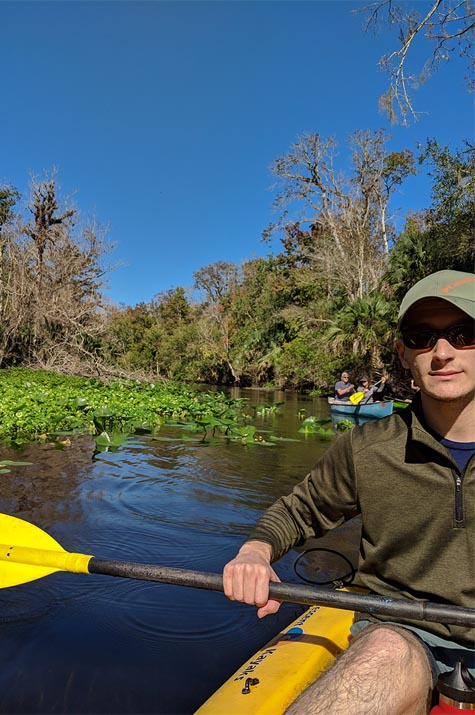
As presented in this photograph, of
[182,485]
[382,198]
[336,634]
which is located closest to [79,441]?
[182,485]

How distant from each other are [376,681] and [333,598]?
294 mm

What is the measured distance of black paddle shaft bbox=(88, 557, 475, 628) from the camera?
1374 millimetres

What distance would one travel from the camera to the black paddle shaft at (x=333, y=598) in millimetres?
1374

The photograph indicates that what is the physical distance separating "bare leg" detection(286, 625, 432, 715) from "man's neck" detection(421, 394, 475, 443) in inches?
22.8

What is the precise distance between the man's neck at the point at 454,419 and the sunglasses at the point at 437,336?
162mm

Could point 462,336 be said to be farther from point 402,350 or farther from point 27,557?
point 27,557

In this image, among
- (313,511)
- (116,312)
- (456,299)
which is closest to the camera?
(456,299)

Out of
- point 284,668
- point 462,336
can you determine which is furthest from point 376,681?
point 462,336

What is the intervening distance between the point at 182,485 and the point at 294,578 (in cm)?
249

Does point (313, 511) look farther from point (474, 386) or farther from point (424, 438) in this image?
point (474, 386)

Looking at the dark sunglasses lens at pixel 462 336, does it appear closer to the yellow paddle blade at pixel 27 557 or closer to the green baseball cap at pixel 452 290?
the green baseball cap at pixel 452 290

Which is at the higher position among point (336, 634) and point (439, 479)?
point (439, 479)

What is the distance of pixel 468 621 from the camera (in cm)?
135

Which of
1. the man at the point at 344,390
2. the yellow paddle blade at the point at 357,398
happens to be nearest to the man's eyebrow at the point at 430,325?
the yellow paddle blade at the point at 357,398
